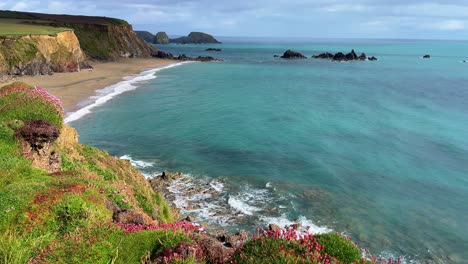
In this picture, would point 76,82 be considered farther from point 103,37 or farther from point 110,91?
point 103,37

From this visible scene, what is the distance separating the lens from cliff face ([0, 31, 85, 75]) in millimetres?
75562

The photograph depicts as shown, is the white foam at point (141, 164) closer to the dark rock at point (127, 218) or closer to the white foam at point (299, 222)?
the white foam at point (299, 222)

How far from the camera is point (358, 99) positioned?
69688 millimetres

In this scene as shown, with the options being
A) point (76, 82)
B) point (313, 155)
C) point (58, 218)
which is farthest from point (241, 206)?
point (76, 82)

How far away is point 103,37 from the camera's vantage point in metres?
142

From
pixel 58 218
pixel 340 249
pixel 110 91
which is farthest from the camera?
pixel 110 91

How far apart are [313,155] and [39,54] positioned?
70.4 meters

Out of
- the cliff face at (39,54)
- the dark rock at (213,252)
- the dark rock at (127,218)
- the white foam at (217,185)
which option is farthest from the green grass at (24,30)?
the dark rock at (213,252)

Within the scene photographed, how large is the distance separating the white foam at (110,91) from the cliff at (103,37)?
124ft

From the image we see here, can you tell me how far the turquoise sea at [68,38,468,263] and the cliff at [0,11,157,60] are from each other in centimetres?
6545

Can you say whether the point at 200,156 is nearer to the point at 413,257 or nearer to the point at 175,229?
the point at 413,257

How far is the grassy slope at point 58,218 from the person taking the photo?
30.4 ft

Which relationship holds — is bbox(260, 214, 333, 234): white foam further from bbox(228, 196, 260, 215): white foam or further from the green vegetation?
the green vegetation

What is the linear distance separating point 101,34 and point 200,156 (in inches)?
4828
